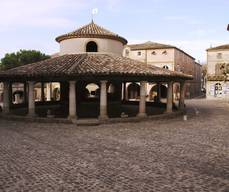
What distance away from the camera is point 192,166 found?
36.2ft

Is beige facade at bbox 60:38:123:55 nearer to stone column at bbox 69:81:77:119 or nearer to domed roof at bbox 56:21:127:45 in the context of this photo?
domed roof at bbox 56:21:127:45

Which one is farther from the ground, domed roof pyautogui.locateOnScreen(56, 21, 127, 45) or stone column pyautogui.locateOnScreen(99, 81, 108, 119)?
domed roof pyautogui.locateOnScreen(56, 21, 127, 45)

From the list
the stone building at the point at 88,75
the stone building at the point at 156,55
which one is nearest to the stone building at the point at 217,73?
the stone building at the point at 156,55

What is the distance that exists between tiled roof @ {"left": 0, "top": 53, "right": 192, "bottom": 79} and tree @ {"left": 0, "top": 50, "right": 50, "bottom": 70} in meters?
36.1

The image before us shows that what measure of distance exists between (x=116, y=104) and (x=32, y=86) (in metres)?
9.14

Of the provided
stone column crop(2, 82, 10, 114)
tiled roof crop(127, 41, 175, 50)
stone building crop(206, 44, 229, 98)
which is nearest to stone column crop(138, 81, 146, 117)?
stone column crop(2, 82, 10, 114)

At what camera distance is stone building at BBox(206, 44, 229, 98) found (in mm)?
53406

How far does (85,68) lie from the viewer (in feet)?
70.3

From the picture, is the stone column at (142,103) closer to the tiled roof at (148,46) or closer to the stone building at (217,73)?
the tiled roof at (148,46)

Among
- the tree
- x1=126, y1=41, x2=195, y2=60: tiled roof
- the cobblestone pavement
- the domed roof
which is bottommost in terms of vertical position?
the cobblestone pavement

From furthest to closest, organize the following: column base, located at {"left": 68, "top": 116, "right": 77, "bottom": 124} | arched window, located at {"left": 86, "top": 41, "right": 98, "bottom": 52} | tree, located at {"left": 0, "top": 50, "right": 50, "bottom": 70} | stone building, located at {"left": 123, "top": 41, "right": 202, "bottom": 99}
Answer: tree, located at {"left": 0, "top": 50, "right": 50, "bottom": 70}
stone building, located at {"left": 123, "top": 41, "right": 202, "bottom": 99}
arched window, located at {"left": 86, "top": 41, "right": 98, "bottom": 52}
column base, located at {"left": 68, "top": 116, "right": 77, "bottom": 124}

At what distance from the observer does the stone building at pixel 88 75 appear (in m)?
21.4

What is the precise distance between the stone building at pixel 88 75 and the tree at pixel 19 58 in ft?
96.8

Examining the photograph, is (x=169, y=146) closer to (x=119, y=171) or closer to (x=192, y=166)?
(x=192, y=166)
